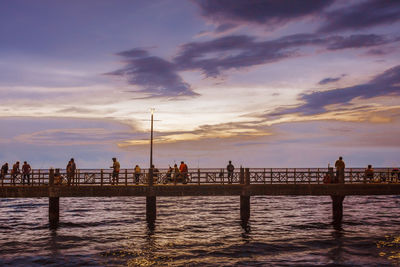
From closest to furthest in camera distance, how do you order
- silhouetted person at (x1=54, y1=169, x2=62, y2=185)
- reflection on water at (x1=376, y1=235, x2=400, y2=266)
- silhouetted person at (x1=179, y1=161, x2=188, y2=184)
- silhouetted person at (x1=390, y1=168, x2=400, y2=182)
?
reflection on water at (x1=376, y1=235, x2=400, y2=266) < silhouetted person at (x1=54, y1=169, x2=62, y2=185) < silhouetted person at (x1=179, y1=161, x2=188, y2=184) < silhouetted person at (x1=390, y1=168, x2=400, y2=182)

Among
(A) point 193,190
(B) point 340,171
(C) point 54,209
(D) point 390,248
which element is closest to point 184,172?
(A) point 193,190

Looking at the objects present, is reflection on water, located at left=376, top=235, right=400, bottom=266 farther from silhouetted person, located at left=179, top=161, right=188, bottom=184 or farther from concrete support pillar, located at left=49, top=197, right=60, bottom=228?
concrete support pillar, located at left=49, top=197, right=60, bottom=228

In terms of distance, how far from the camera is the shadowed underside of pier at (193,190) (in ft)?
90.0

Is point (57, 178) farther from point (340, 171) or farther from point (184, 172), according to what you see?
point (340, 171)

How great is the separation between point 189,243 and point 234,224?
788 centimetres

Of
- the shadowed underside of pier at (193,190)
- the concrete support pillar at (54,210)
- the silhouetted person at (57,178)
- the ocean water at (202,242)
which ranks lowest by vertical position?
A: the ocean water at (202,242)

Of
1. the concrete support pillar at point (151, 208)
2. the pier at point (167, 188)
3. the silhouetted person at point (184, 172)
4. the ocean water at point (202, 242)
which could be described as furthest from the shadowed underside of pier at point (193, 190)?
the ocean water at point (202, 242)

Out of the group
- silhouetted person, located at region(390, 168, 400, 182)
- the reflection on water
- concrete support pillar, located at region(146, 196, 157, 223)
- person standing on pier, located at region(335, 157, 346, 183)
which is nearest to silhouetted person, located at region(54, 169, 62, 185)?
concrete support pillar, located at region(146, 196, 157, 223)

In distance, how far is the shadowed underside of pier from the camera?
2744 centimetres

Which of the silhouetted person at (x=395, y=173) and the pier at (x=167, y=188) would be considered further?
the silhouetted person at (x=395, y=173)

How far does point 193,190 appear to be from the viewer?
28047 millimetres

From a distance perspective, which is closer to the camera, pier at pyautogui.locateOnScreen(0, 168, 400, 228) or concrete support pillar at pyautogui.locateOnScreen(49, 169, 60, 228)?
pier at pyautogui.locateOnScreen(0, 168, 400, 228)

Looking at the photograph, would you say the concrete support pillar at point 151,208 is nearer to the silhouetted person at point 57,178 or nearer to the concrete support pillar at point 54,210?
the silhouetted person at point 57,178

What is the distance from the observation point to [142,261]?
2066 cm
